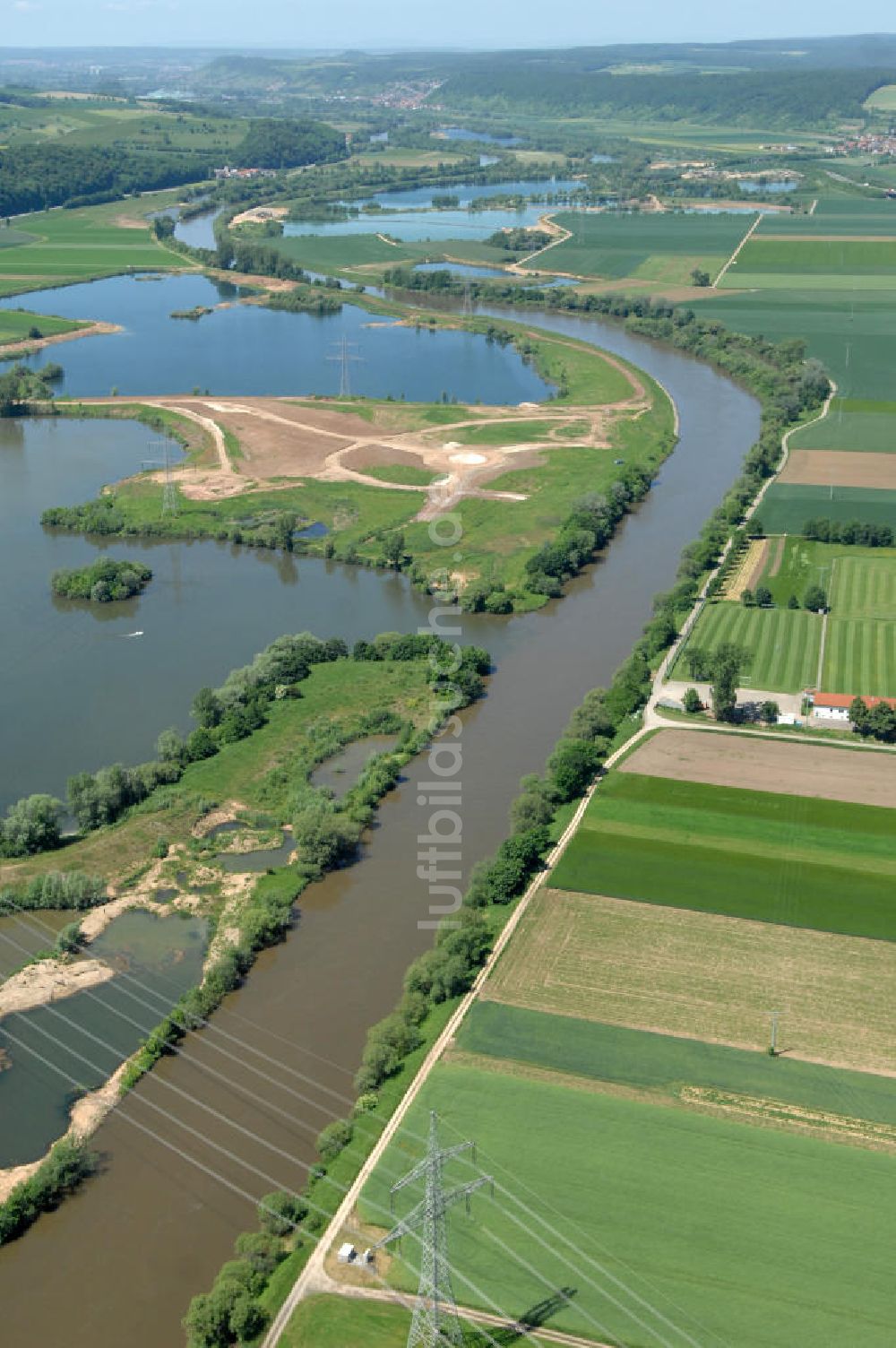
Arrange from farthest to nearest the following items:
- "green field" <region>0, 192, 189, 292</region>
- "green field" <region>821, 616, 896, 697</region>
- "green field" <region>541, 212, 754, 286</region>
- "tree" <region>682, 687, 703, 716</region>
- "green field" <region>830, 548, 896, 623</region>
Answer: "green field" <region>0, 192, 189, 292</region>
"green field" <region>541, 212, 754, 286</region>
"green field" <region>830, 548, 896, 623</region>
"green field" <region>821, 616, 896, 697</region>
"tree" <region>682, 687, 703, 716</region>

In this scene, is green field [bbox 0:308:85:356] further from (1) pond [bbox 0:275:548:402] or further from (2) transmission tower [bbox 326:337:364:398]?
(2) transmission tower [bbox 326:337:364:398]

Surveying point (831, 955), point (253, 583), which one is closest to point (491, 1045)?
point (831, 955)

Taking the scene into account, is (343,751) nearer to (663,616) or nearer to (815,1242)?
(663,616)

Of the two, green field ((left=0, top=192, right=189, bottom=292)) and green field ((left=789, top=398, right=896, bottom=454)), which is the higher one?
green field ((left=0, top=192, right=189, bottom=292))

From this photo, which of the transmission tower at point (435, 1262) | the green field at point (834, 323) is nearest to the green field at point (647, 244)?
the green field at point (834, 323)

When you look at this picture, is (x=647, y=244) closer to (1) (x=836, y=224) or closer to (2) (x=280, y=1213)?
(1) (x=836, y=224)

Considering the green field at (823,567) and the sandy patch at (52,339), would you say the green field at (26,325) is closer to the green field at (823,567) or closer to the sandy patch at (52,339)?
the sandy patch at (52,339)

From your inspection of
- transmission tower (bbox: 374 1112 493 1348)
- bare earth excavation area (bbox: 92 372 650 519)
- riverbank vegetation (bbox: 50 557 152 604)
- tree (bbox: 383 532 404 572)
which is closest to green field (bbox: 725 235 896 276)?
bare earth excavation area (bbox: 92 372 650 519)
